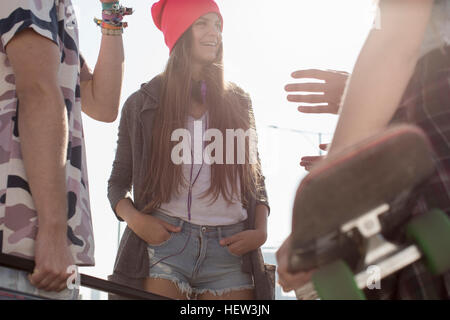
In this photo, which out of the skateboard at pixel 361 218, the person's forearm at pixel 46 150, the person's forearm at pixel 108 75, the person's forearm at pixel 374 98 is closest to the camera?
the skateboard at pixel 361 218

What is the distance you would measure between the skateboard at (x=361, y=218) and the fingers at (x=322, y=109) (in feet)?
3.02

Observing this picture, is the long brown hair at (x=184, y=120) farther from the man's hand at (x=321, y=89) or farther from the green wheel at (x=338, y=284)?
the green wheel at (x=338, y=284)

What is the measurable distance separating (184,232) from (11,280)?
3.85ft

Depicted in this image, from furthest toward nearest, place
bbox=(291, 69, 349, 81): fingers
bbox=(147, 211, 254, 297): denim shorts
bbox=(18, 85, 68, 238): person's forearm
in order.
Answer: bbox=(147, 211, 254, 297): denim shorts → bbox=(291, 69, 349, 81): fingers → bbox=(18, 85, 68, 238): person's forearm

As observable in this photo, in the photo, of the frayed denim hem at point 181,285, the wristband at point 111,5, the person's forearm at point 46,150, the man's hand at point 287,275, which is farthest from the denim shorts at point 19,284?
the wristband at point 111,5

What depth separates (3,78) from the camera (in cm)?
181

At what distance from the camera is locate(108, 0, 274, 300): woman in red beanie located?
2664 millimetres

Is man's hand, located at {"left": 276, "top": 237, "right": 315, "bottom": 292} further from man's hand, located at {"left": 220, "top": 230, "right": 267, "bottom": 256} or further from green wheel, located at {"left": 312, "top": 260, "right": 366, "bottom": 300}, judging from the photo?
man's hand, located at {"left": 220, "top": 230, "right": 267, "bottom": 256}

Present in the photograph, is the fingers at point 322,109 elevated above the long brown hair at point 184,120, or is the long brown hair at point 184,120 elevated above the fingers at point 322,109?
the long brown hair at point 184,120

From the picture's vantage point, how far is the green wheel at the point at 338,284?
0.93 meters

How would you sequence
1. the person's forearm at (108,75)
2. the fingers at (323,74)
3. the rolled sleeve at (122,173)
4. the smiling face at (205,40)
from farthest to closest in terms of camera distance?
the smiling face at (205,40) < the rolled sleeve at (122,173) < the person's forearm at (108,75) < the fingers at (323,74)

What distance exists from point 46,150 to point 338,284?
1099 mm

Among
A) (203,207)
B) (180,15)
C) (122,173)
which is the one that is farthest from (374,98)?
(180,15)

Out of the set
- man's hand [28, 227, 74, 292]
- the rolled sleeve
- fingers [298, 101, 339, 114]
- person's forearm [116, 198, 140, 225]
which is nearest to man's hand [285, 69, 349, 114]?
fingers [298, 101, 339, 114]
